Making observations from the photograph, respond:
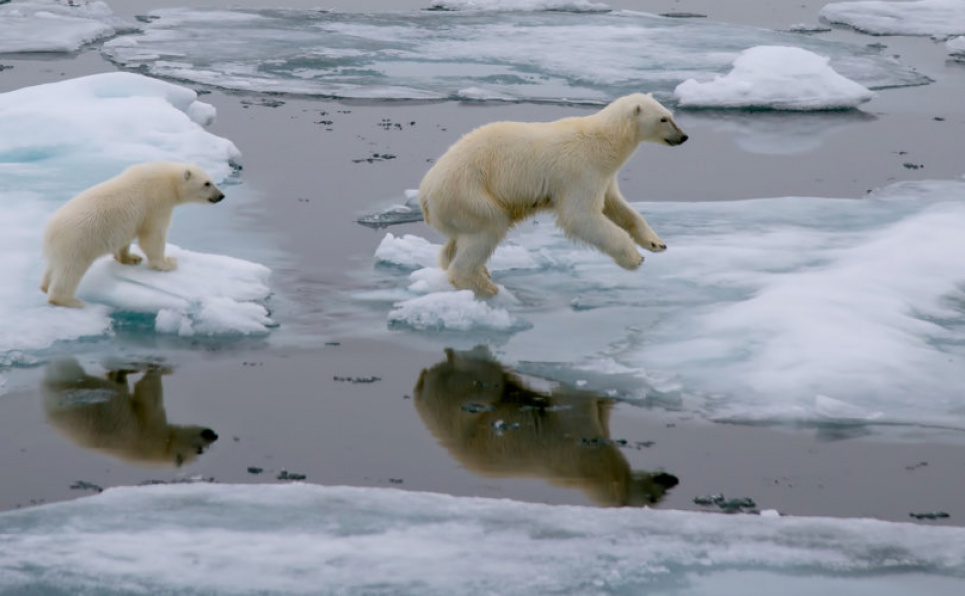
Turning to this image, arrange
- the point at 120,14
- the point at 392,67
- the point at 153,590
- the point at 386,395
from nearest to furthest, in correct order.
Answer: the point at 153,590, the point at 386,395, the point at 392,67, the point at 120,14

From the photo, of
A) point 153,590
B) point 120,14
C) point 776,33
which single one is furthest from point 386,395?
point 120,14

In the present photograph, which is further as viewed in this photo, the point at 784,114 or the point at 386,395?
the point at 784,114

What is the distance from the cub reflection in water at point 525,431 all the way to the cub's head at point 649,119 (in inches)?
59.0

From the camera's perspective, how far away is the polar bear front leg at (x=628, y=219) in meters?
6.78

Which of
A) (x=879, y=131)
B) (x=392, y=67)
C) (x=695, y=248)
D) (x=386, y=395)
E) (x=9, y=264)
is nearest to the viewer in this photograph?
(x=386, y=395)

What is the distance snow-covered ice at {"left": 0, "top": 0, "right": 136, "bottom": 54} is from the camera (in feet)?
43.5

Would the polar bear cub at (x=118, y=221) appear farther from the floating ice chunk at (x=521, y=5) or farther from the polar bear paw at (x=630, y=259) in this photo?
the floating ice chunk at (x=521, y=5)

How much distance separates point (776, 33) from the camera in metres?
14.3

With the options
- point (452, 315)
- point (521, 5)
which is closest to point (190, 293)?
point (452, 315)

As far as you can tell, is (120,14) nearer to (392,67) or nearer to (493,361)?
(392,67)

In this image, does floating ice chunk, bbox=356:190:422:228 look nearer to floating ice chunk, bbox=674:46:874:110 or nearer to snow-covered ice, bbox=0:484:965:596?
snow-covered ice, bbox=0:484:965:596

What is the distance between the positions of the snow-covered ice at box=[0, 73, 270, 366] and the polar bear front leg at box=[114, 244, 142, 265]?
0.12 ft

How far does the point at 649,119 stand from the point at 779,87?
507 cm

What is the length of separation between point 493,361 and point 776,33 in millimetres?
9455
